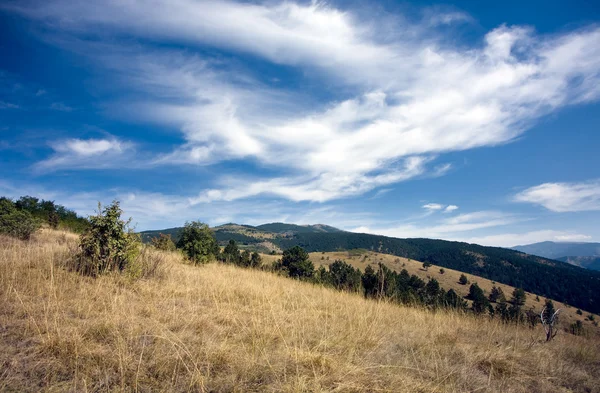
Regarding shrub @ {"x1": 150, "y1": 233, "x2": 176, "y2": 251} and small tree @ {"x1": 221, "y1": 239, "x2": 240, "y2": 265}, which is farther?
small tree @ {"x1": 221, "y1": 239, "x2": 240, "y2": 265}

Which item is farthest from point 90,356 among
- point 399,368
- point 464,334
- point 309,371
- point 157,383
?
point 464,334

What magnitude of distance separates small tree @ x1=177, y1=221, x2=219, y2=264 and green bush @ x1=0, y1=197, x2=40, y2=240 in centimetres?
679

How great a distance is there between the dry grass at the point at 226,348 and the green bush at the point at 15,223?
299 inches

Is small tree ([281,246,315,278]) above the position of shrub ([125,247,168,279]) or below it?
below

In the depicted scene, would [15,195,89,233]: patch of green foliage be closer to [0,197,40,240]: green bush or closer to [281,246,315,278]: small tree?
[0,197,40,240]: green bush

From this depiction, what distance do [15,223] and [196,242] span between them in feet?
26.0

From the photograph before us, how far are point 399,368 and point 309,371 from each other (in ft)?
4.38

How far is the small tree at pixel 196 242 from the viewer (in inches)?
591

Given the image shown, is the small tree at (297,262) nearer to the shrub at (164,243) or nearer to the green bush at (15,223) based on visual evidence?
the shrub at (164,243)

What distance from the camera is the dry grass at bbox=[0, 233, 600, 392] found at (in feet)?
9.20

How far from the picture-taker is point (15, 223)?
12273mm

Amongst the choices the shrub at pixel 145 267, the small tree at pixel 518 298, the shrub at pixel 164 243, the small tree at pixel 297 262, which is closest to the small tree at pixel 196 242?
the shrub at pixel 164 243

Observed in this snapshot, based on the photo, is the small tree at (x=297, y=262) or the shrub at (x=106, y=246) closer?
the shrub at (x=106, y=246)

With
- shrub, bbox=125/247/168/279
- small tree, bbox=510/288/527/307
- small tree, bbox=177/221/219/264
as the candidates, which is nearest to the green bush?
small tree, bbox=177/221/219/264
